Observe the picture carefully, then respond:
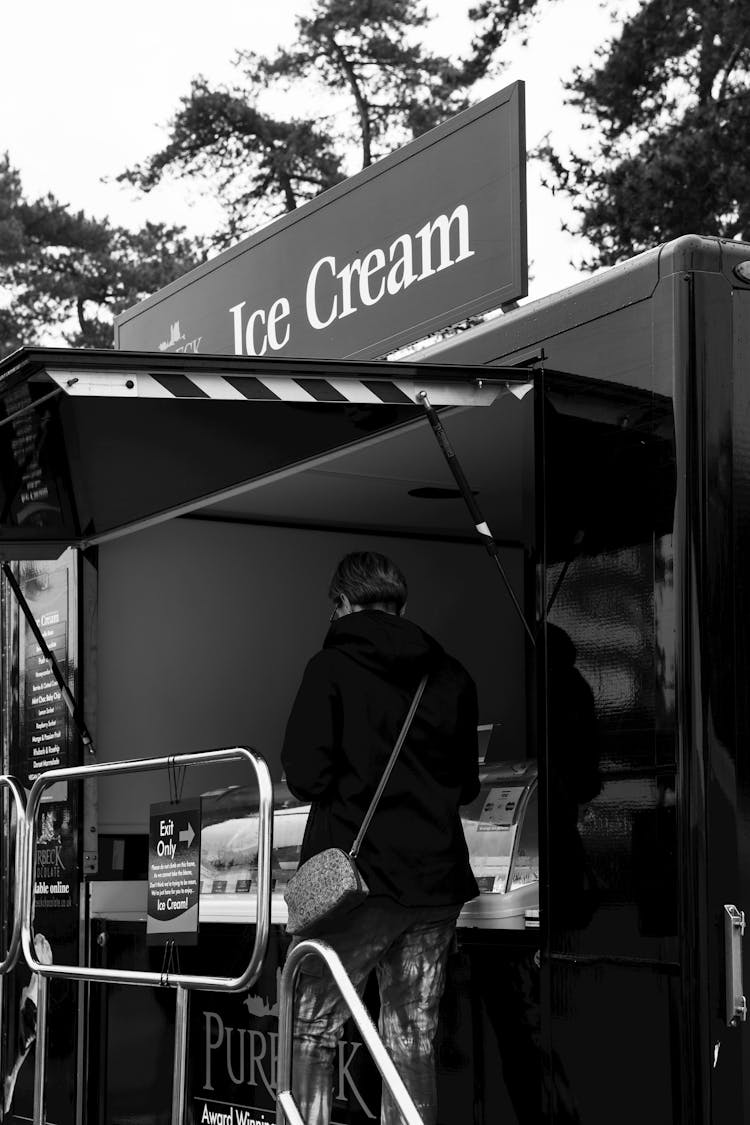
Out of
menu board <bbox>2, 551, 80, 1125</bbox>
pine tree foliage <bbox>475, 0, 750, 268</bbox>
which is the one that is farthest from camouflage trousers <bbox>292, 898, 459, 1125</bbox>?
pine tree foliage <bbox>475, 0, 750, 268</bbox>

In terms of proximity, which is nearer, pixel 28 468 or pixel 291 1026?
pixel 291 1026

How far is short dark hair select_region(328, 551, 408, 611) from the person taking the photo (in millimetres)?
4422

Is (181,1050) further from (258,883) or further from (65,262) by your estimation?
(65,262)

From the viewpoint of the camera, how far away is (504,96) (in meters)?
4.54

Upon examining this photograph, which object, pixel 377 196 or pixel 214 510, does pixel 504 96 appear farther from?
pixel 214 510

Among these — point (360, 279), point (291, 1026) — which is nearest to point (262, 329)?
point (360, 279)

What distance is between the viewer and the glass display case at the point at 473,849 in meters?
4.42

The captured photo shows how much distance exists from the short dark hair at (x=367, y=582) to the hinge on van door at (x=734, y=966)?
1468 millimetres

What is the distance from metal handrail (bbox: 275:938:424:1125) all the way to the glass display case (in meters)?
0.78

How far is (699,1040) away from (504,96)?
2.69 m

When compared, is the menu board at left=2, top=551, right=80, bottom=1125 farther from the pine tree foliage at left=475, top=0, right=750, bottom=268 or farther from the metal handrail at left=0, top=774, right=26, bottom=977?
the pine tree foliage at left=475, top=0, right=750, bottom=268

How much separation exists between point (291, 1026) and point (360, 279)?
2.61 meters

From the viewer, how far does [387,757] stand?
4.17 m

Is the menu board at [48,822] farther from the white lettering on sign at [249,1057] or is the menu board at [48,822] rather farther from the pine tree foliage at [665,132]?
the pine tree foliage at [665,132]
